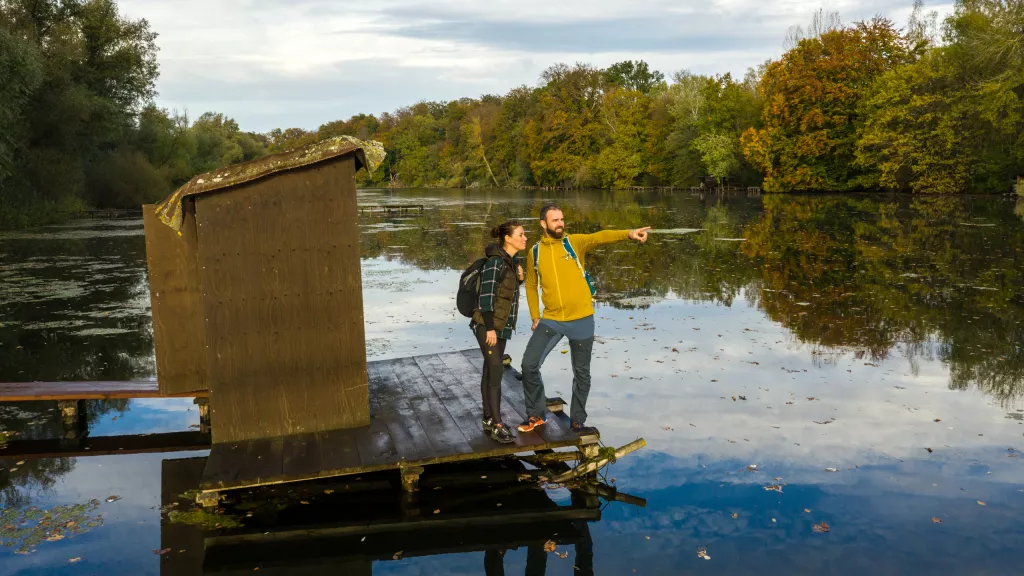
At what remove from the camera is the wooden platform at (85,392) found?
24.5 ft

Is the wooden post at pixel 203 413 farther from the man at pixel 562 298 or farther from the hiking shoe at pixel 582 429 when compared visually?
the hiking shoe at pixel 582 429

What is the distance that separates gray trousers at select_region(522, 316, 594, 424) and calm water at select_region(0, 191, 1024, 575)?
760 millimetres

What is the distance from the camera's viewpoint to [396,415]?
7.25 metres

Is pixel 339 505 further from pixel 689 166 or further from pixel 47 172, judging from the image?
pixel 689 166

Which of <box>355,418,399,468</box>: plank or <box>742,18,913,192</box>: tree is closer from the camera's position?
<box>355,418,399,468</box>: plank

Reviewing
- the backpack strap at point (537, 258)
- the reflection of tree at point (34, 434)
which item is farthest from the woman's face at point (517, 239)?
the reflection of tree at point (34, 434)

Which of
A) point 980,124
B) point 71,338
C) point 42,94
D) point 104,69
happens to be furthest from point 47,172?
point 980,124

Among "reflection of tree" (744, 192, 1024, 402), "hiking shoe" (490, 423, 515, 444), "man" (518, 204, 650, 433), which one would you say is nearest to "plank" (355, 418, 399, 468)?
"hiking shoe" (490, 423, 515, 444)

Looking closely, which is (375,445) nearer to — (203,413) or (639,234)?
(203,413)

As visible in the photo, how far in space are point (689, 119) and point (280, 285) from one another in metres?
77.2

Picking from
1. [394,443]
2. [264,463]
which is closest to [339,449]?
[394,443]

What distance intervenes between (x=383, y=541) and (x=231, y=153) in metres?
106

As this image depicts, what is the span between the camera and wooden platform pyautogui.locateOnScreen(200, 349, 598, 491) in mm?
5961

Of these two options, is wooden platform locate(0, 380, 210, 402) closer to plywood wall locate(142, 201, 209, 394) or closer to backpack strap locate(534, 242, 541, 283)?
plywood wall locate(142, 201, 209, 394)
